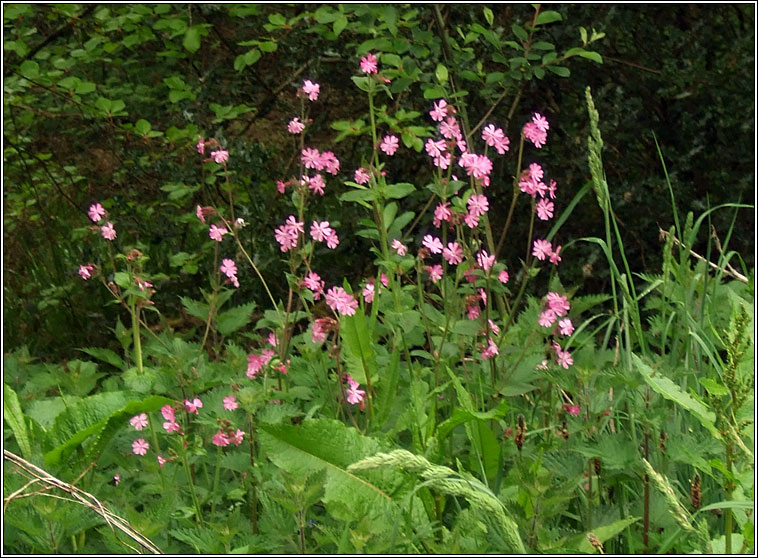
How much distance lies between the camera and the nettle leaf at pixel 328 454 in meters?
1.70

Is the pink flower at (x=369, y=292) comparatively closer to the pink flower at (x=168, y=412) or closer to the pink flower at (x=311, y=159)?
the pink flower at (x=311, y=159)

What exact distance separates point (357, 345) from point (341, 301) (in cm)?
11

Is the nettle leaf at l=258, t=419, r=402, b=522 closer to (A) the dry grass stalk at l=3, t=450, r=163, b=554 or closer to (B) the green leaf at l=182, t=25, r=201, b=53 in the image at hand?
(A) the dry grass stalk at l=3, t=450, r=163, b=554

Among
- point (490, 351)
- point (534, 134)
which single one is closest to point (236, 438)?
point (490, 351)

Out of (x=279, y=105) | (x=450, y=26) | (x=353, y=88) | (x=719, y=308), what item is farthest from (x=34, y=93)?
(x=719, y=308)

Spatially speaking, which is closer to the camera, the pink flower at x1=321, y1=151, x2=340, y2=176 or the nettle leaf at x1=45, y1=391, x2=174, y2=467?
the nettle leaf at x1=45, y1=391, x2=174, y2=467

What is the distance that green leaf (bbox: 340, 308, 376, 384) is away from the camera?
197cm

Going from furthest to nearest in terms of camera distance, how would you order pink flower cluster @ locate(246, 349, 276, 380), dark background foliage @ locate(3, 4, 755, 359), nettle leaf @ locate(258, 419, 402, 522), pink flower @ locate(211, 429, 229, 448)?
dark background foliage @ locate(3, 4, 755, 359) → pink flower cluster @ locate(246, 349, 276, 380) → pink flower @ locate(211, 429, 229, 448) → nettle leaf @ locate(258, 419, 402, 522)

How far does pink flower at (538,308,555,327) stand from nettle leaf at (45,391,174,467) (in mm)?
838

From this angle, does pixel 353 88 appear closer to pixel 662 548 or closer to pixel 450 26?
pixel 450 26

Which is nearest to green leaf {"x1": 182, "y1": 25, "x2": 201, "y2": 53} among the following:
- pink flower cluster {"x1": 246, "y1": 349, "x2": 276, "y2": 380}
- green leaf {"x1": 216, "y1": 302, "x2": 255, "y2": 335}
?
green leaf {"x1": 216, "y1": 302, "x2": 255, "y2": 335}

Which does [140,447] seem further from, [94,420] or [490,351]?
[490,351]

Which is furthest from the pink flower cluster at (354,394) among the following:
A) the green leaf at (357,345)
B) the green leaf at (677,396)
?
the green leaf at (677,396)

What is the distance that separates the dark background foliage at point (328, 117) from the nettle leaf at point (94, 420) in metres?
1.44
